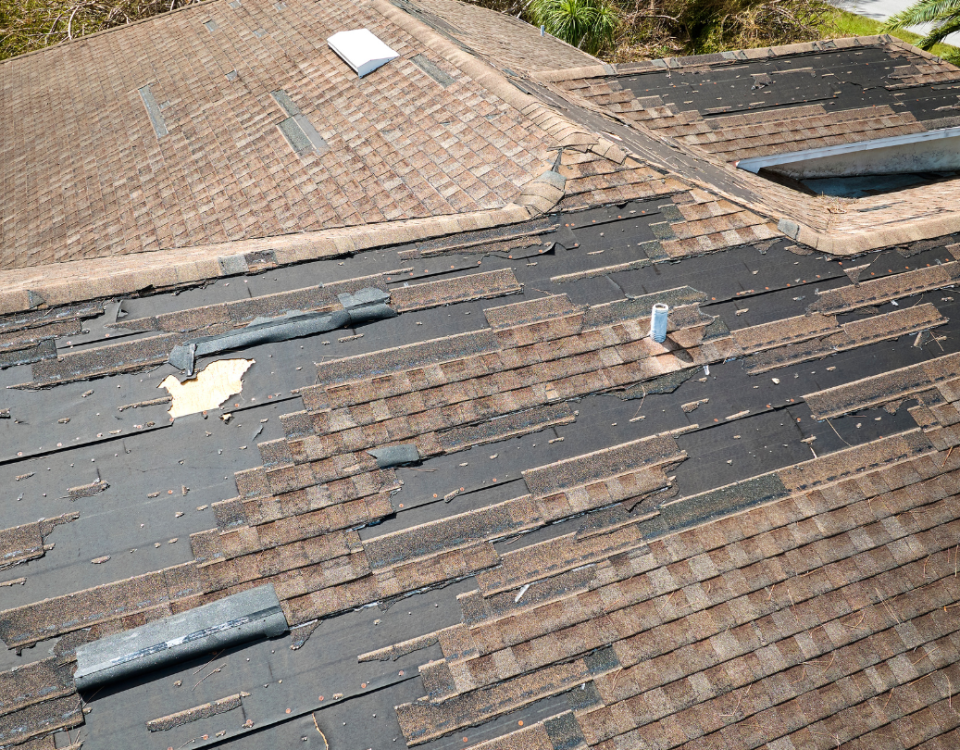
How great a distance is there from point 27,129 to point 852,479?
593 inches

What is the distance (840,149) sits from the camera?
36.8 ft

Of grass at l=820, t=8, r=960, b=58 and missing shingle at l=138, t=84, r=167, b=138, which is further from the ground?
missing shingle at l=138, t=84, r=167, b=138

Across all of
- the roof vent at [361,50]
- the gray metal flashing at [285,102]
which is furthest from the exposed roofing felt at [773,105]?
the gray metal flashing at [285,102]

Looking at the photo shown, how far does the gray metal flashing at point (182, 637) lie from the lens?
13.8 feet

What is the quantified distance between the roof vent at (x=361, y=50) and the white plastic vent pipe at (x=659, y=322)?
21.7ft

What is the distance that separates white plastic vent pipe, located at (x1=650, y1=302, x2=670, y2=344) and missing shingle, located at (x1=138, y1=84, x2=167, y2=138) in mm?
9245

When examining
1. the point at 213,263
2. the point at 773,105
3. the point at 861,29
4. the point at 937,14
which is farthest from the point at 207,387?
the point at 861,29

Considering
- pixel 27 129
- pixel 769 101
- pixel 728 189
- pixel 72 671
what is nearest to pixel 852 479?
pixel 728 189

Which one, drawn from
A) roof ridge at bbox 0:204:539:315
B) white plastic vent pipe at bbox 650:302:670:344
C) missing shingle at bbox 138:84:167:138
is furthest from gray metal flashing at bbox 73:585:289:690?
missing shingle at bbox 138:84:167:138

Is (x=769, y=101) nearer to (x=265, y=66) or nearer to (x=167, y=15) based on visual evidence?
(x=265, y=66)

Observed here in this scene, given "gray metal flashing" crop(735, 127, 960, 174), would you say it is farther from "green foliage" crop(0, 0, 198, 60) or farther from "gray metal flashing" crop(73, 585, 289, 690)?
"green foliage" crop(0, 0, 198, 60)

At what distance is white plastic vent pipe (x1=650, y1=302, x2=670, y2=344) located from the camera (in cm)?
586

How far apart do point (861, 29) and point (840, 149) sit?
17276mm

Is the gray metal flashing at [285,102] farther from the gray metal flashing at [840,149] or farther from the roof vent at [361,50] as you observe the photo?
the gray metal flashing at [840,149]
